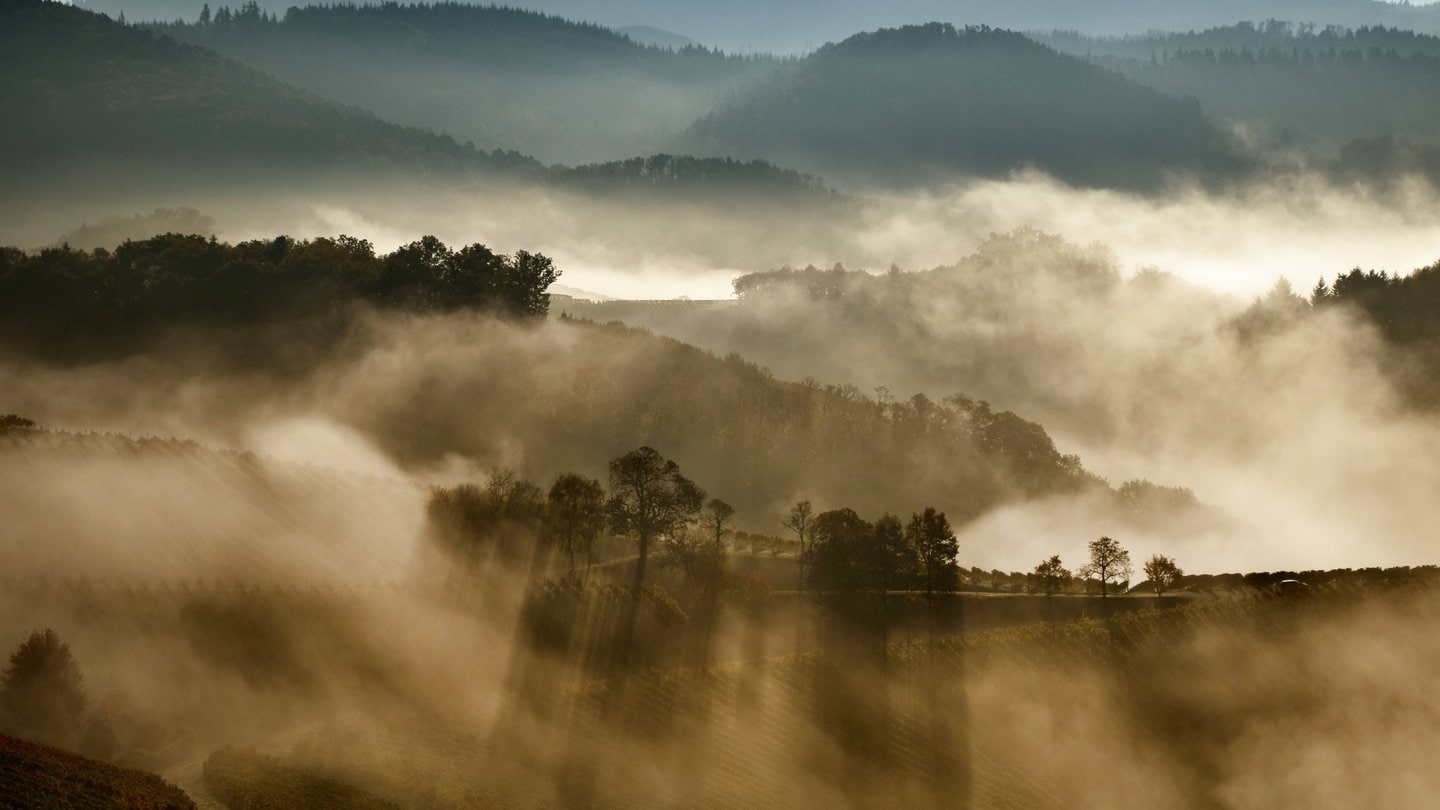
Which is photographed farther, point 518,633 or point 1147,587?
point 1147,587

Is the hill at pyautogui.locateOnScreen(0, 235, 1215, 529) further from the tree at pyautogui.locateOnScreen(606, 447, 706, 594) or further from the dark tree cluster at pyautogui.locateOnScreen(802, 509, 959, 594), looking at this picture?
the dark tree cluster at pyautogui.locateOnScreen(802, 509, 959, 594)

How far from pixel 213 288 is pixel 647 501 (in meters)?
115

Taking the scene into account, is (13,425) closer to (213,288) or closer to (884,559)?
(213,288)

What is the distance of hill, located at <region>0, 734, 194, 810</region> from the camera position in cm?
4616

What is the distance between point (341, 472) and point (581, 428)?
1979 inches

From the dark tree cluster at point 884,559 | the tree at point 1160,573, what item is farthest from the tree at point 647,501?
the tree at point 1160,573

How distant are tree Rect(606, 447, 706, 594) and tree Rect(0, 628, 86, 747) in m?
50.3

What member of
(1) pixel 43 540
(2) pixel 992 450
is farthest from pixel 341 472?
(2) pixel 992 450

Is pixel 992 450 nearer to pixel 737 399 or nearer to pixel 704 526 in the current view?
pixel 737 399

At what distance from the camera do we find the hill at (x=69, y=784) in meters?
46.2

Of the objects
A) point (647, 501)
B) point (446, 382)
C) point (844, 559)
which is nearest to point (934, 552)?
point (844, 559)

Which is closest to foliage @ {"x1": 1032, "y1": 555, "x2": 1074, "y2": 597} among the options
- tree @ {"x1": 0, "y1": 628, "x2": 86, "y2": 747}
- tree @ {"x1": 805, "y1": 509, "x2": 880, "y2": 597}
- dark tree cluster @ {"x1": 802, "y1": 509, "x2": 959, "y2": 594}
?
dark tree cluster @ {"x1": 802, "y1": 509, "x2": 959, "y2": 594}

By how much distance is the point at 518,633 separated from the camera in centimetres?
8200

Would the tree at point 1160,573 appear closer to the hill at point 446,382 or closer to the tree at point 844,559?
the tree at point 844,559
